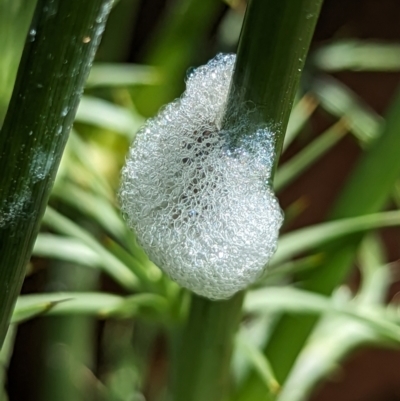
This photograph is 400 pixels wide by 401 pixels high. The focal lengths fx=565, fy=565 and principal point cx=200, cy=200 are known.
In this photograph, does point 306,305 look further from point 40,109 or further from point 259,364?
point 40,109

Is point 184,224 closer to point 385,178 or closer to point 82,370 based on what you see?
point 385,178

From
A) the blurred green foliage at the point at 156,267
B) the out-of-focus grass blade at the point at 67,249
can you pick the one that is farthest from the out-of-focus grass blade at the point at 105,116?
the out-of-focus grass blade at the point at 67,249

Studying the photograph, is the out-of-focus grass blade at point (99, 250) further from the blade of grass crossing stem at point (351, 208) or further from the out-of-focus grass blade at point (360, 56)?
the out-of-focus grass blade at point (360, 56)

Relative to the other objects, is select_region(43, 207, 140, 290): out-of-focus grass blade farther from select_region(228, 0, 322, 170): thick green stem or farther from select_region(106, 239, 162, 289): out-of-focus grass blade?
select_region(228, 0, 322, 170): thick green stem

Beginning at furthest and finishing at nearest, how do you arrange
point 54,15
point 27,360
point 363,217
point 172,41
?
point 27,360 → point 172,41 → point 363,217 → point 54,15

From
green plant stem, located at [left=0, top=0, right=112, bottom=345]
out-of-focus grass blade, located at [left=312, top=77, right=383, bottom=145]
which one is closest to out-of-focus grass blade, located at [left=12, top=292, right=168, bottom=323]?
green plant stem, located at [left=0, top=0, right=112, bottom=345]

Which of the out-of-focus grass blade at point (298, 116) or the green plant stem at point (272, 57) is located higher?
the out-of-focus grass blade at point (298, 116)

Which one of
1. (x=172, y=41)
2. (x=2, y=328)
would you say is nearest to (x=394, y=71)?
(x=172, y=41)
